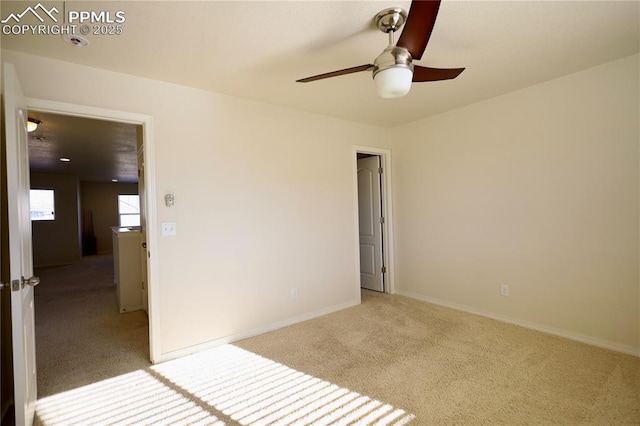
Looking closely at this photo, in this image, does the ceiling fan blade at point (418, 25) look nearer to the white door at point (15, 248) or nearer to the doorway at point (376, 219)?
the white door at point (15, 248)

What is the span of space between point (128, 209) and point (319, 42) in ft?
35.4

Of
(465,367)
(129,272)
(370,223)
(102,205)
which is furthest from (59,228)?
(465,367)

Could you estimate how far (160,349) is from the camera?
2.65 m

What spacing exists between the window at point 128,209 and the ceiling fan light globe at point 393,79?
10882 mm

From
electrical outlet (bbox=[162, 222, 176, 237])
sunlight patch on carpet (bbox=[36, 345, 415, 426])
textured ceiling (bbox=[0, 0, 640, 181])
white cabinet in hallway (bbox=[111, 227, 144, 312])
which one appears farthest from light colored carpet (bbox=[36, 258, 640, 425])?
textured ceiling (bbox=[0, 0, 640, 181])

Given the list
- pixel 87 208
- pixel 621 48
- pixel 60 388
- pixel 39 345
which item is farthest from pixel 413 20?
pixel 87 208

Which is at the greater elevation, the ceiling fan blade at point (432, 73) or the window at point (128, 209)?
the ceiling fan blade at point (432, 73)

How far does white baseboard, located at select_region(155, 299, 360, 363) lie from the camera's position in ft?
8.95

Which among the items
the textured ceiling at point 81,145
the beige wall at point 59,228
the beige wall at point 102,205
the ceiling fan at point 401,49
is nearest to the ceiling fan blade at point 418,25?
the ceiling fan at point 401,49

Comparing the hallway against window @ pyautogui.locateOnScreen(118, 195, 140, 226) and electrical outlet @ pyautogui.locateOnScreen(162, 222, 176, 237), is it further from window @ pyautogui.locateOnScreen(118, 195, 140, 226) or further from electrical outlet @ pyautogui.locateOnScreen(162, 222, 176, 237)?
window @ pyautogui.locateOnScreen(118, 195, 140, 226)

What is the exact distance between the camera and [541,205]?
302 centimetres

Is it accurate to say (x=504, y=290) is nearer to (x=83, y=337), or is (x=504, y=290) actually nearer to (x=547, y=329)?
(x=547, y=329)

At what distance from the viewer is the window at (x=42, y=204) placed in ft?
25.4

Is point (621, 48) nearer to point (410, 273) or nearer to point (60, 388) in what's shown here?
point (410, 273)
